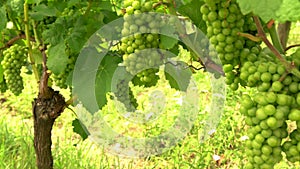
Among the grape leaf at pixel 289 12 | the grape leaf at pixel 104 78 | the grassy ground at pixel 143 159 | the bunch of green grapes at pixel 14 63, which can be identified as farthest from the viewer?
the grassy ground at pixel 143 159

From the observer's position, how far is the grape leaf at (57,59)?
62.7 inches

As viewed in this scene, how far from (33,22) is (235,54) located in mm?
1142

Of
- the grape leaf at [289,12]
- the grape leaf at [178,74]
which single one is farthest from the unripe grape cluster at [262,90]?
the grape leaf at [178,74]

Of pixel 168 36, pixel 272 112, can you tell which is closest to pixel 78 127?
pixel 168 36

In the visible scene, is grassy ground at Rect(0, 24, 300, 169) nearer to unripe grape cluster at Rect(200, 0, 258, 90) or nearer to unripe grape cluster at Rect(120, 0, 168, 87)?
unripe grape cluster at Rect(120, 0, 168, 87)

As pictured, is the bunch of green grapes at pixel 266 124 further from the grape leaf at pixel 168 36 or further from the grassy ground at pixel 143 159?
the grassy ground at pixel 143 159

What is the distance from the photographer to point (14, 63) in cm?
219

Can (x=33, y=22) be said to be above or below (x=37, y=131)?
above

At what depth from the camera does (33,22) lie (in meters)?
1.88

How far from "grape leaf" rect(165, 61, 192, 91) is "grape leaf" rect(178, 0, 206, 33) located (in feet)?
1.16

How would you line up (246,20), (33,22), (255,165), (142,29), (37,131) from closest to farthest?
(255,165), (246,20), (142,29), (33,22), (37,131)

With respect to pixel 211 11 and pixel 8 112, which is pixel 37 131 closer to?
pixel 211 11

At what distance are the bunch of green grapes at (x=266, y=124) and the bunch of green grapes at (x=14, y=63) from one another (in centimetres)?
152

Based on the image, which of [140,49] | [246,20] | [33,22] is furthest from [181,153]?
[246,20]
